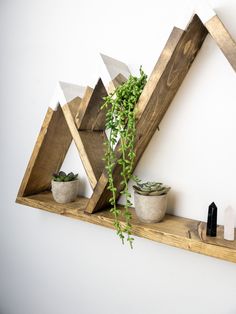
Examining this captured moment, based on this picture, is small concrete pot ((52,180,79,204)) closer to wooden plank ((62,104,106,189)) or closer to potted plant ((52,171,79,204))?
potted plant ((52,171,79,204))

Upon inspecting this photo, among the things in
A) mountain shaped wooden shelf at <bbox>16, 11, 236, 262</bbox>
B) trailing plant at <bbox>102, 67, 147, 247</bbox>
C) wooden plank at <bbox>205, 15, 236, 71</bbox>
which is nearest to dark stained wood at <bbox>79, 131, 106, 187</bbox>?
mountain shaped wooden shelf at <bbox>16, 11, 236, 262</bbox>

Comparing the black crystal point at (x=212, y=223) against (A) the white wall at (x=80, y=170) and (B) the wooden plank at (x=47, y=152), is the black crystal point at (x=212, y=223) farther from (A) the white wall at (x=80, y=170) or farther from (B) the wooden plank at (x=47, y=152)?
(B) the wooden plank at (x=47, y=152)

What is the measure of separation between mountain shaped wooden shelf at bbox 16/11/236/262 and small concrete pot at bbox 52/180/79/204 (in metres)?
0.03

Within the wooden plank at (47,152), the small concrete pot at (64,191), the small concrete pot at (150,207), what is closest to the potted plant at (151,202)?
the small concrete pot at (150,207)

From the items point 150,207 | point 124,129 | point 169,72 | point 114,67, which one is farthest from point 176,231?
point 114,67

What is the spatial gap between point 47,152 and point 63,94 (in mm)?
272

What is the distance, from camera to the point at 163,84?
2.38 ft

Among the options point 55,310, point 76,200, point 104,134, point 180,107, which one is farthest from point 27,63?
point 55,310

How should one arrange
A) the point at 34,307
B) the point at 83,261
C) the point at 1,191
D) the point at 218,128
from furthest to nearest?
1. the point at 1,191
2. the point at 34,307
3. the point at 83,261
4. the point at 218,128

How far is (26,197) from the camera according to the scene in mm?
1073

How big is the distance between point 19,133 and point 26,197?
39 centimetres

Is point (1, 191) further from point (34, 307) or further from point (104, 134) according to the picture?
point (104, 134)

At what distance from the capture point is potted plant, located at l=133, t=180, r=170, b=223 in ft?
2.45

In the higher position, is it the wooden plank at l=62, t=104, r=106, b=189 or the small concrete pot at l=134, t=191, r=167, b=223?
the wooden plank at l=62, t=104, r=106, b=189
